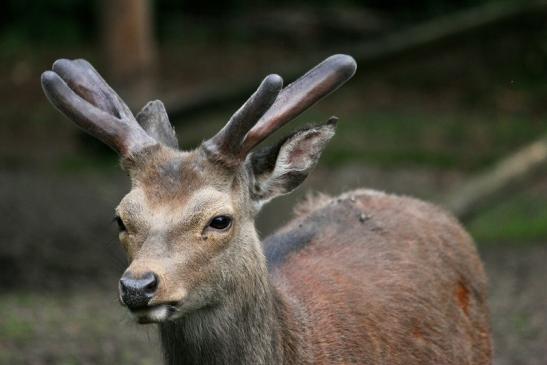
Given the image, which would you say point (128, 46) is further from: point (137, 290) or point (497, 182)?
point (137, 290)

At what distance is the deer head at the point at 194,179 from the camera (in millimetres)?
5133

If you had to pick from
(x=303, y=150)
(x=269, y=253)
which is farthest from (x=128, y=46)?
(x=303, y=150)

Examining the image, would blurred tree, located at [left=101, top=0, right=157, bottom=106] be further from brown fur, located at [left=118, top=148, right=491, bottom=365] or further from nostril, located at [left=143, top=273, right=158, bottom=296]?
nostril, located at [left=143, top=273, right=158, bottom=296]

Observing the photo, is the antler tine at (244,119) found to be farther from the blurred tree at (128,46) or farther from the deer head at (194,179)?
the blurred tree at (128,46)

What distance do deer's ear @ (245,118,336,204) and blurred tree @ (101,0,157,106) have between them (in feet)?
32.9

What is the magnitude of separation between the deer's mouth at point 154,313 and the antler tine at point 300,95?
37.1 inches

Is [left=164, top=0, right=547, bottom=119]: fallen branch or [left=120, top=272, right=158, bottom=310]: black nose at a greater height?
[left=164, top=0, right=547, bottom=119]: fallen branch

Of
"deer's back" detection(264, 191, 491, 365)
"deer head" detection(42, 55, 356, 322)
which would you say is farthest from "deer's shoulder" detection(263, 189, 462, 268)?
"deer head" detection(42, 55, 356, 322)

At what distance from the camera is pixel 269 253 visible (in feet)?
21.5

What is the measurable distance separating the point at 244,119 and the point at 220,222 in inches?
20.2

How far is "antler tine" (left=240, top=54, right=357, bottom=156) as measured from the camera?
565 centimetres

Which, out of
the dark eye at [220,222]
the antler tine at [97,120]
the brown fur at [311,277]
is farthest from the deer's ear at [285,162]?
the antler tine at [97,120]

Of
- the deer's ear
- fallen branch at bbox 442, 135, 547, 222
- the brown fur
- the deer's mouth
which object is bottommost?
the deer's mouth

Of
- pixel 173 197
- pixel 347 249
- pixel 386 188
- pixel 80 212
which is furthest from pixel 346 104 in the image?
pixel 173 197
